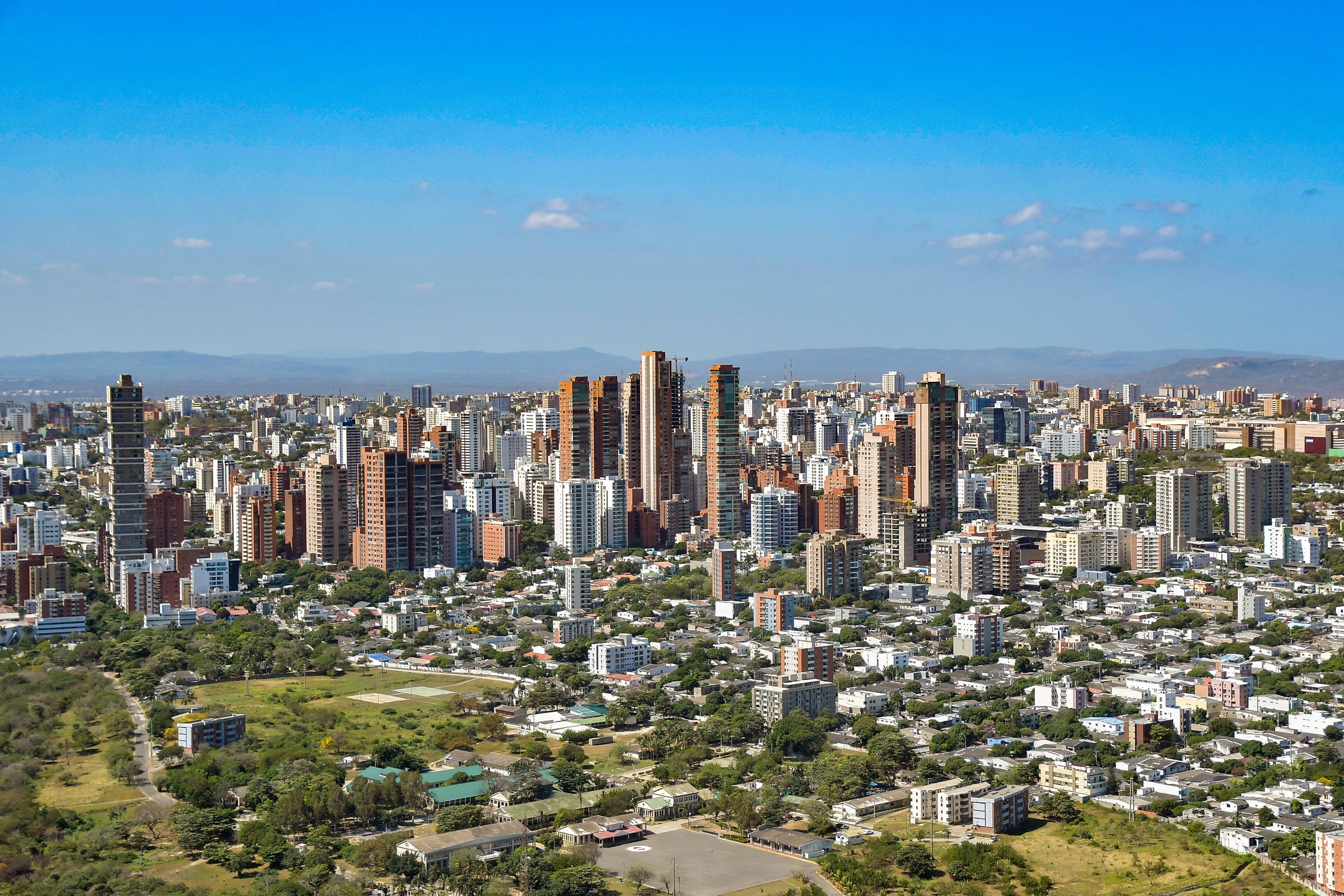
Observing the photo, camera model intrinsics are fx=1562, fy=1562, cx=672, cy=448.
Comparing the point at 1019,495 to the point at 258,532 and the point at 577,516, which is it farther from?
the point at 258,532

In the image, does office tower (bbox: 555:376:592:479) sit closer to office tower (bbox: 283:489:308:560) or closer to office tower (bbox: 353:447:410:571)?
office tower (bbox: 353:447:410:571)

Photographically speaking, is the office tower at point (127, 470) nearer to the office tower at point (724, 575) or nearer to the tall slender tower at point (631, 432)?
the office tower at point (724, 575)

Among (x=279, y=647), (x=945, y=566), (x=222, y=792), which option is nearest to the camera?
(x=222, y=792)

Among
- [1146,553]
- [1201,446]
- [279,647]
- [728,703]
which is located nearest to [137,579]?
[279,647]

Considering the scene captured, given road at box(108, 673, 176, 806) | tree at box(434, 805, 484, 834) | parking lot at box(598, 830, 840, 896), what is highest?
tree at box(434, 805, 484, 834)

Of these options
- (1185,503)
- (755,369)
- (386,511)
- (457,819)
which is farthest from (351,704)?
(755,369)

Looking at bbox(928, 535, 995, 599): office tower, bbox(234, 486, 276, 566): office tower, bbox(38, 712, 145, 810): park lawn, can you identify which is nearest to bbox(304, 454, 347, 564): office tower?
bbox(234, 486, 276, 566): office tower

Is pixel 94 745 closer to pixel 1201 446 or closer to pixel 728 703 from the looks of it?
pixel 728 703

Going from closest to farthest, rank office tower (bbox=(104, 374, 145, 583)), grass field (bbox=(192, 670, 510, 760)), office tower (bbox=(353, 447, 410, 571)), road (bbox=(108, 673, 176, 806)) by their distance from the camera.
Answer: road (bbox=(108, 673, 176, 806)) < grass field (bbox=(192, 670, 510, 760)) < office tower (bbox=(104, 374, 145, 583)) < office tower (bbox=(353, 447, 410, 571))
